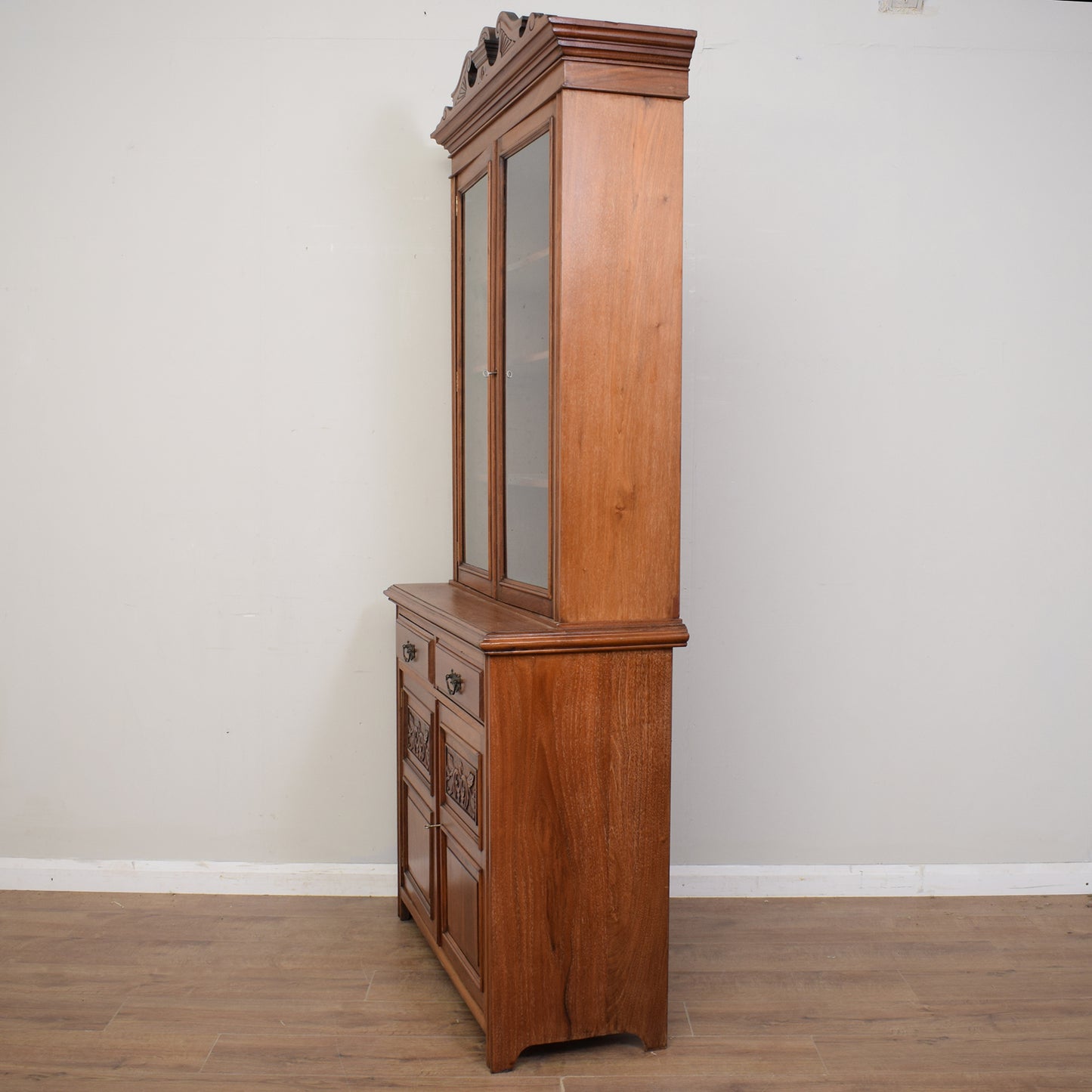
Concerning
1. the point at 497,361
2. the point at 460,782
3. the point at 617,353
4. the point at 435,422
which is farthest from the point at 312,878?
the point at 617,353

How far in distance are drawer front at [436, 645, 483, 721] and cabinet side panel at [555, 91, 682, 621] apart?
0.24 meters

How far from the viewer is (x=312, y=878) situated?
9.93 feet

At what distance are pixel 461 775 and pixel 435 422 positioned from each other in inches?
43.2

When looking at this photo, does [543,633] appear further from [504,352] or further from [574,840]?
[504,352]

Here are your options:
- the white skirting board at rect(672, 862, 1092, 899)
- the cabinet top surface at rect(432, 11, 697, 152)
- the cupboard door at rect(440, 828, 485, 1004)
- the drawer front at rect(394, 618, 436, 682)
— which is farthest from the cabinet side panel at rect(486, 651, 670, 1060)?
the cabinet top surface at rect(432, 11, 697, 152)

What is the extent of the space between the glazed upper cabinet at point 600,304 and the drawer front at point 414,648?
0.36m

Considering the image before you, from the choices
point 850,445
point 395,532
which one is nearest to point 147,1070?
point 395,532

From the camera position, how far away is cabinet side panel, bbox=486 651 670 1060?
2.08m

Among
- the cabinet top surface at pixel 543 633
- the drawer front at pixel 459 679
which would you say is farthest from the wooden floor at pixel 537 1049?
the cabinet top surface at pixel 543 633

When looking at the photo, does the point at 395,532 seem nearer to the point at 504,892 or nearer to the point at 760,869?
A: the point at 504,892

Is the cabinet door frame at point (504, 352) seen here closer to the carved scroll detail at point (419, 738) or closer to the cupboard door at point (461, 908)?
the carved scroll detail at point (419, 738)

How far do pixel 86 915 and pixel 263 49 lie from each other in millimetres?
2403

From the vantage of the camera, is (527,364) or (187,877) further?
(187,877)

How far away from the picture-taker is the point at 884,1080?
2.10 metres
